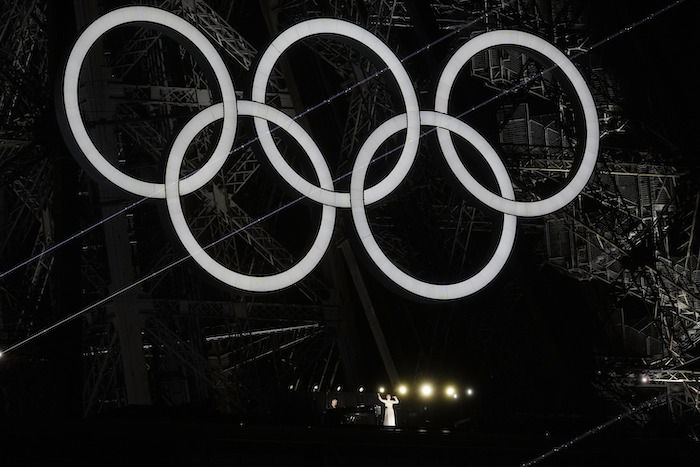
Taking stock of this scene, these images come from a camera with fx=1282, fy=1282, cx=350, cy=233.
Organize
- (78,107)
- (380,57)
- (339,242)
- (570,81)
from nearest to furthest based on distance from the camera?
(78,107), (380,57), (570,81), (339,242)

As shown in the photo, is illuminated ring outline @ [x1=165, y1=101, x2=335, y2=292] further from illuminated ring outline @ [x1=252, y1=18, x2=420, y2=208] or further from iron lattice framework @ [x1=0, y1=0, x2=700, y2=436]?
iron lattice framework @ [x1=0, y1=0, x2=700, y2=436]

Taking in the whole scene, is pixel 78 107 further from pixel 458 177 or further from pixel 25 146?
pixel 25 146

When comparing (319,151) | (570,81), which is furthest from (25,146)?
(570,81)

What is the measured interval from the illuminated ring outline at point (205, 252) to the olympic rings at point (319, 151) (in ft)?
0.05

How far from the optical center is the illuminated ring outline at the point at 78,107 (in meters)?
18.3

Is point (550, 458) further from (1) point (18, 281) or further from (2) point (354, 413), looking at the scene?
(1) point (18, 281)

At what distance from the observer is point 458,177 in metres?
20.5

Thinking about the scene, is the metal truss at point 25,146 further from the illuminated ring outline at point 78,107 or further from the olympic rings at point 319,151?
the olympic rings at point 319,151

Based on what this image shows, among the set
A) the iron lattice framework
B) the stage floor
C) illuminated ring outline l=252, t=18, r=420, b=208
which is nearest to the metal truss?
the iron lattice framework

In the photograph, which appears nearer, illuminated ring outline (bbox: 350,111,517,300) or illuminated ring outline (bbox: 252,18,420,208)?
illuminated ring outline (bbox: 350,111,517,300)

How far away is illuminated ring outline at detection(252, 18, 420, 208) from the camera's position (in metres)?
19.7

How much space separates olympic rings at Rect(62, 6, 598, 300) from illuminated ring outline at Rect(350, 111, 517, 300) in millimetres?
16

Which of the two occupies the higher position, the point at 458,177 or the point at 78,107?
the point at 78,107

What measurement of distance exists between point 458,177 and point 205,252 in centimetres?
440
